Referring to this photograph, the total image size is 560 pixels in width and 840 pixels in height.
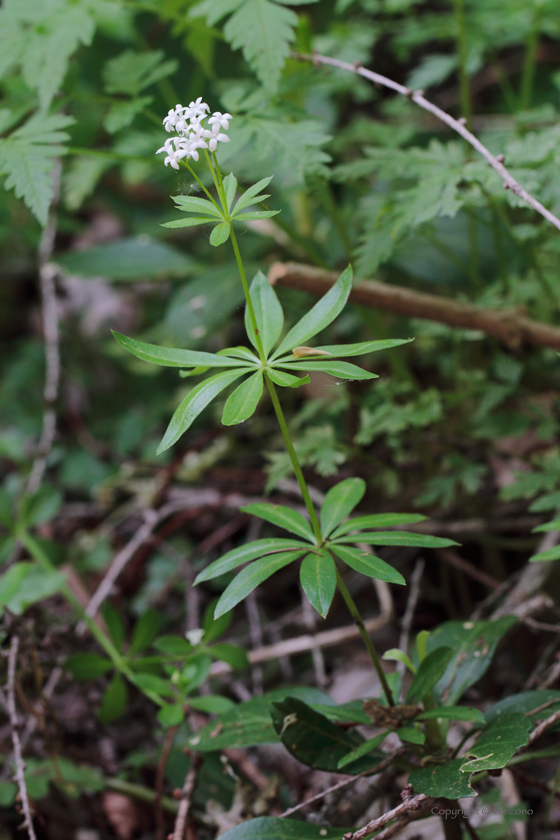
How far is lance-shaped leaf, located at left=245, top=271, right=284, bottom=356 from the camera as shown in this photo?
3.10 feet

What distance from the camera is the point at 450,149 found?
1.46 meters

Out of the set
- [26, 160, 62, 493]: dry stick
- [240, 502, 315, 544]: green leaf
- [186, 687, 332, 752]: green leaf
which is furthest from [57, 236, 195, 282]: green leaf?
[186, 687, 332, 752]: green leaf

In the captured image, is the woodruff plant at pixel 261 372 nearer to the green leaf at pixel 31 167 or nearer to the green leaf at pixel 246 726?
the green leaf at pixel 246 726

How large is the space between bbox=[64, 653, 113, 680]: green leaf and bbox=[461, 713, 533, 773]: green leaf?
789 mm

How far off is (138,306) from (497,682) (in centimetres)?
250

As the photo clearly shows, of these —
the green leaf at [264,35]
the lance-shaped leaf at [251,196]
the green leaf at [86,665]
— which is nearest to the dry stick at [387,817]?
the green leaf at [86,665]

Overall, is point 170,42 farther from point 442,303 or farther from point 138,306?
point 442,303

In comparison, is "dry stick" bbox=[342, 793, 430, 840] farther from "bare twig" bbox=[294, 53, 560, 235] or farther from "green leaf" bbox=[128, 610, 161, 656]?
"bare twig" bbox=[294, 53, 560, 235]

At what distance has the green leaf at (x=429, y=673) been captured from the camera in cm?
96

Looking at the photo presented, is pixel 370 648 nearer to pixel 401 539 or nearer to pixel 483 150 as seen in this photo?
pixel 401 539

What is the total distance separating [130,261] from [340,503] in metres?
1.75

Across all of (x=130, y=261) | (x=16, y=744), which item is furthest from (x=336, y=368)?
(x=130, y=261)

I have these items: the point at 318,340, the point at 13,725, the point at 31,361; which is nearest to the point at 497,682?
the point at 13,725

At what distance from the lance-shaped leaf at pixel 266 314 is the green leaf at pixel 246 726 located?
2.00ft
